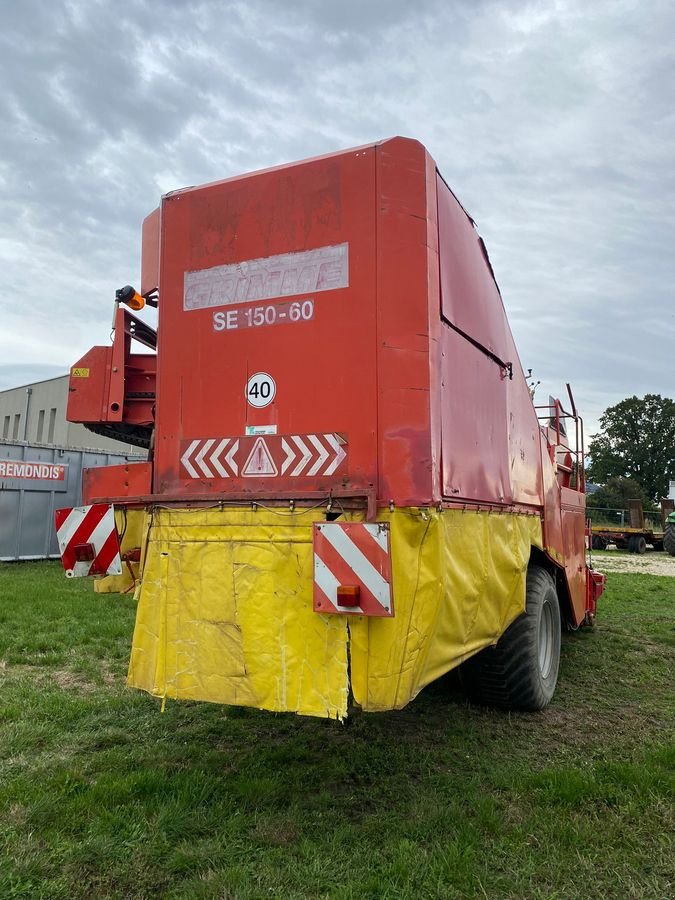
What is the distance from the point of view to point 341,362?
10.3ft

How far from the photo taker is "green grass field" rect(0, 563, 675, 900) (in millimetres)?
2572

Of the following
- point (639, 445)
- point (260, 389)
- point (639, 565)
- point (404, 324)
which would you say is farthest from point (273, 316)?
point (639, 445)

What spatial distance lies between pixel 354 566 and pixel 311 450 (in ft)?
2.07

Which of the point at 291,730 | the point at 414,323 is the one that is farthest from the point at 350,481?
the point at 291,730

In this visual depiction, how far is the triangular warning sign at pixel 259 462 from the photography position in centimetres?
323

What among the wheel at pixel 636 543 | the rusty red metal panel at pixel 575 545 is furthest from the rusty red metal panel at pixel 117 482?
the wheel at pixel 636 543

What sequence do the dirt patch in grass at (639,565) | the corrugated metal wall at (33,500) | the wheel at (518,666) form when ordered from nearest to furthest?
the wheel at (518,666) → the corrugated metal wall at (33,500) → the dirt patch in grass at (639,565)

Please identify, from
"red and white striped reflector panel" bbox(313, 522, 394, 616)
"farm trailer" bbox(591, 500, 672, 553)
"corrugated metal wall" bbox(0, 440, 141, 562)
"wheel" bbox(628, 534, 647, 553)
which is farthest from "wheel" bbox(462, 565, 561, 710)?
"wheel" bbox(628, 534, 647, 553)

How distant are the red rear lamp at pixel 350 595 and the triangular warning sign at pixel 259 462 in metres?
0.72

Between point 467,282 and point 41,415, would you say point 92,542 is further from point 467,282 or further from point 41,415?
point 41,415

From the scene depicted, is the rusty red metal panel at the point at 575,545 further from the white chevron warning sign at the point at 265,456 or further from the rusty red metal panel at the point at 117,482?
the rusty red metal panel at the point at 117,482

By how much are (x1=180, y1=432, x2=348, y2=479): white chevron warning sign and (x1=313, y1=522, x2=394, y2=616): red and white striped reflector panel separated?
33cm

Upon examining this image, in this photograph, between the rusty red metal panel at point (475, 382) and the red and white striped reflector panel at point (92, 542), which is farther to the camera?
the red and white striped reflector panel at point (92, 542)

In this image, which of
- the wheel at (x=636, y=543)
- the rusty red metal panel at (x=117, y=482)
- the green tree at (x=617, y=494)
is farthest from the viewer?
the green tree at (x=617, y=494)
